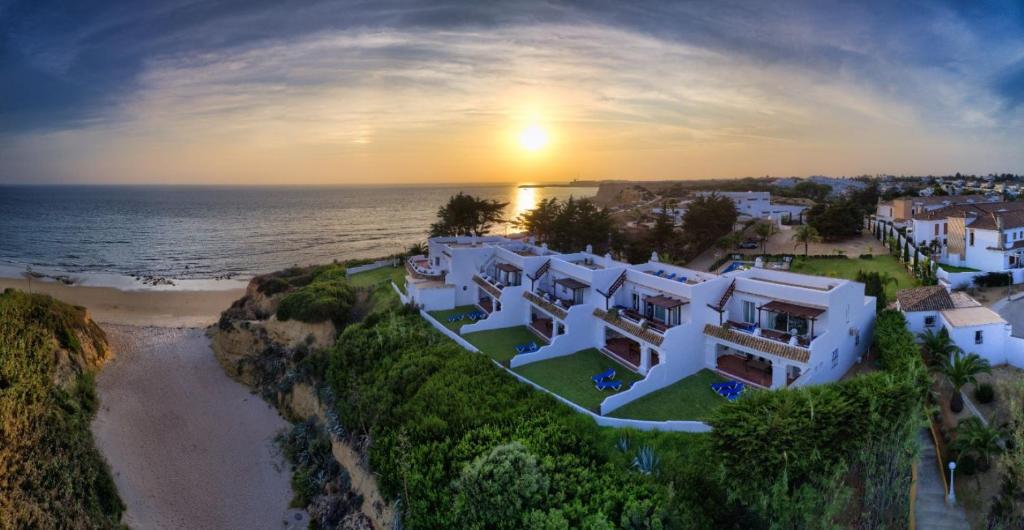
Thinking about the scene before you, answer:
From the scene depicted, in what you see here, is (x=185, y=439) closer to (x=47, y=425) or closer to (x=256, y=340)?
(x=47, y=425)

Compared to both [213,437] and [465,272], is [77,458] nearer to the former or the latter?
[213,437]

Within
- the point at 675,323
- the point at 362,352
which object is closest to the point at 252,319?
the point at 362,352

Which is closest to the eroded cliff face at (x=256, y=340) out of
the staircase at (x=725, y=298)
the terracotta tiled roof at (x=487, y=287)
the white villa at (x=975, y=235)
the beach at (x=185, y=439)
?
the beach at (x=185, y=439)

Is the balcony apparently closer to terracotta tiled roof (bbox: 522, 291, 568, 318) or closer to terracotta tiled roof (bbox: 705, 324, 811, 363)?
terracotta tiled roof (bbox: 522, 291, 568, 318)

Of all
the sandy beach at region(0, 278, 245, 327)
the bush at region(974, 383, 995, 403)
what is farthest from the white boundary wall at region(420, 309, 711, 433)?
the sandy beach at region(0, 278, 245, 327)

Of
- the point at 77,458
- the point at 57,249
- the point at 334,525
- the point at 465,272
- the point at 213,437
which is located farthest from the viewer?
the point at 57,249

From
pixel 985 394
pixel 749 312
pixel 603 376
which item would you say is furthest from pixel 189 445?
pixel 985 394
